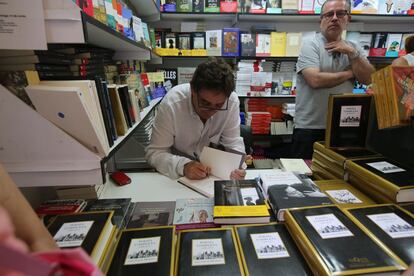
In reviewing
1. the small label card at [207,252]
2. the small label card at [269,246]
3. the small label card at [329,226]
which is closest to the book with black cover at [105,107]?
the small label card at [207,252]

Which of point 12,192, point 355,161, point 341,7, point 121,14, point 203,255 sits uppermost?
point 341,7

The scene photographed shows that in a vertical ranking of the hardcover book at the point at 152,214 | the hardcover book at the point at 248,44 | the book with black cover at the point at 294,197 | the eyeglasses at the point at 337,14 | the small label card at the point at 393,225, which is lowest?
the hardcover book at the point at 152,214

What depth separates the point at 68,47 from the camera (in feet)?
3.71

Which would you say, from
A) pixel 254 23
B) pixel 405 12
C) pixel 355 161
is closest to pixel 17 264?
pixel 355 161

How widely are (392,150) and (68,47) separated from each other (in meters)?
1.48

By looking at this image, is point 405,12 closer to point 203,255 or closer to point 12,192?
point 203,255

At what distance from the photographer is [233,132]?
5.67ft

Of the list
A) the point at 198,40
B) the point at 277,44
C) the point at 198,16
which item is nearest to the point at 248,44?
the point at 277,44

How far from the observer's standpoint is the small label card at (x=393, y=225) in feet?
2.20

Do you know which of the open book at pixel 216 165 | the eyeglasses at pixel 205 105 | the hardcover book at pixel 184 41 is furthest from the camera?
the hardcover book at pixel 184 41

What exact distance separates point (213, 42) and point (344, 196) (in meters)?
2.40

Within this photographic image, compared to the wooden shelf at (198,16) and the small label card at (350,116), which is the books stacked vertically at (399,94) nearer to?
the small label card at (350,116)

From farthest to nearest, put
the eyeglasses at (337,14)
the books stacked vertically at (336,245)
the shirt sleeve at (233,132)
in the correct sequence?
the eyeglasses at (337,14) → the shirt sleeve at (233,132) → the books stacked vertically at (336,245)

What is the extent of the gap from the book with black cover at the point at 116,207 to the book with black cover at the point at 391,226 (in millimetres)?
761
